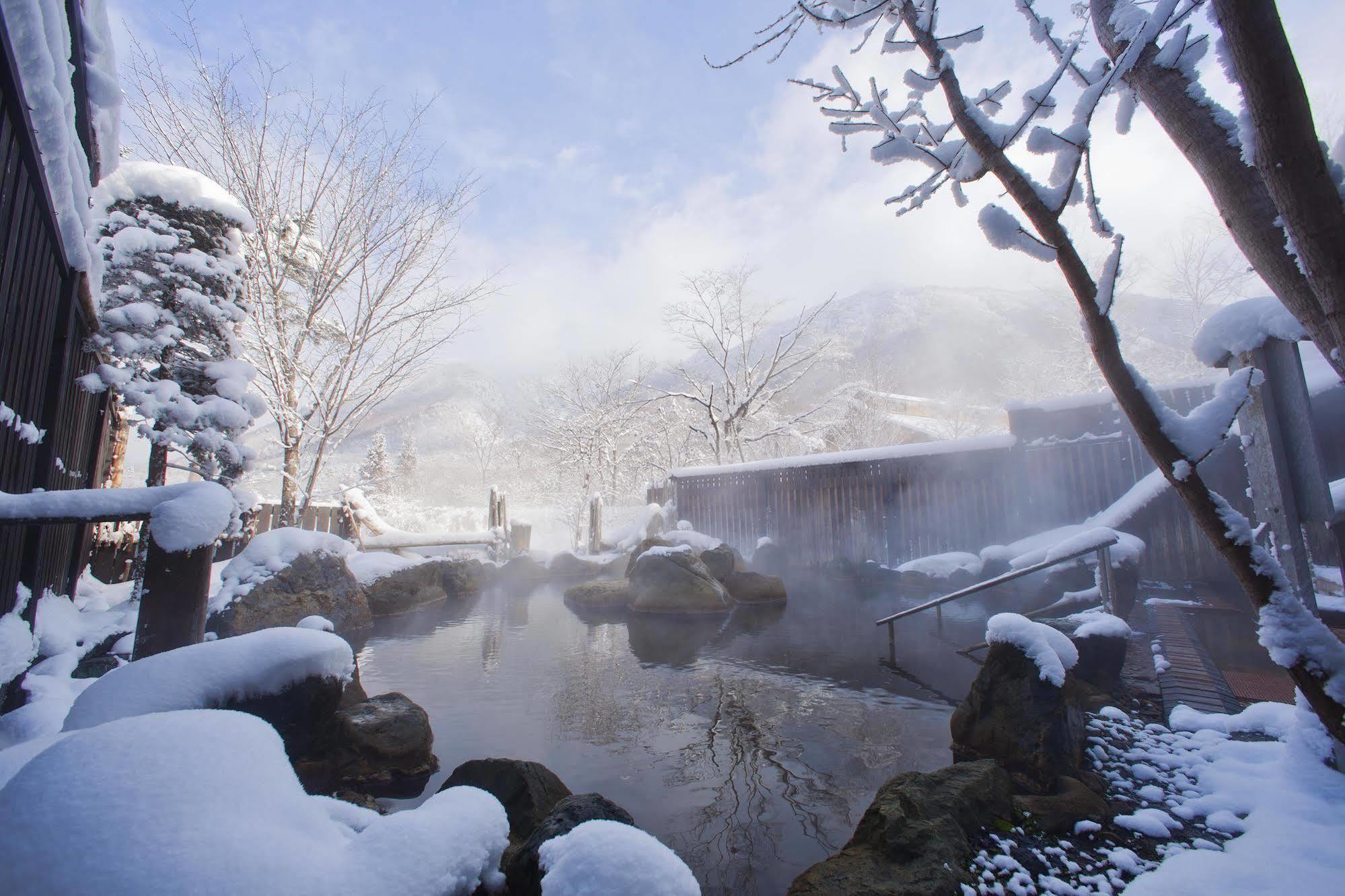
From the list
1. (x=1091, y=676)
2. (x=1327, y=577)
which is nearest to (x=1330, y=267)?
(x=1091, y=676)

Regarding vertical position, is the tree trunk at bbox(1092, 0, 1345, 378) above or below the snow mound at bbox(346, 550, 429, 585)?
above

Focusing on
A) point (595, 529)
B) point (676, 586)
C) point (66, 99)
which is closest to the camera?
point (66, 99)

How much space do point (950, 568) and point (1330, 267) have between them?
1003cm

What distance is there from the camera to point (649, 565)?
10.2 metres

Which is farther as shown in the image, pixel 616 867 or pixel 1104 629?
pixel 1104 629

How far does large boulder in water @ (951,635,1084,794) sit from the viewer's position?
3.03 metres

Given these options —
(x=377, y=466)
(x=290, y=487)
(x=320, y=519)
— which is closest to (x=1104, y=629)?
(x=290, y=487)

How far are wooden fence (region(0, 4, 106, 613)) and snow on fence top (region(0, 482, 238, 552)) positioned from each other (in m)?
0.50

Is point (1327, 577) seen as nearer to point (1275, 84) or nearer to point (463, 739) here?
point (1275, 84)

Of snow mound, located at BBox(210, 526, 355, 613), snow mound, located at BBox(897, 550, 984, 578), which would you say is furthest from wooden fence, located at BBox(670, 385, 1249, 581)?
snow mound, located at BBox(210, 526, 355, 613)

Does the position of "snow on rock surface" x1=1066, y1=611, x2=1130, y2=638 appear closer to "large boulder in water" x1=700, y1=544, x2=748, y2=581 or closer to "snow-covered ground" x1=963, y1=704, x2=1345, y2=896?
"snow-covered ground" x1=963, y1=704, x2=1345, y2=896

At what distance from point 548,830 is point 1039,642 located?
9.74ft

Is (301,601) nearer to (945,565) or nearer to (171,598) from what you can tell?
(171,598)

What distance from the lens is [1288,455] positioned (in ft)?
11.6
